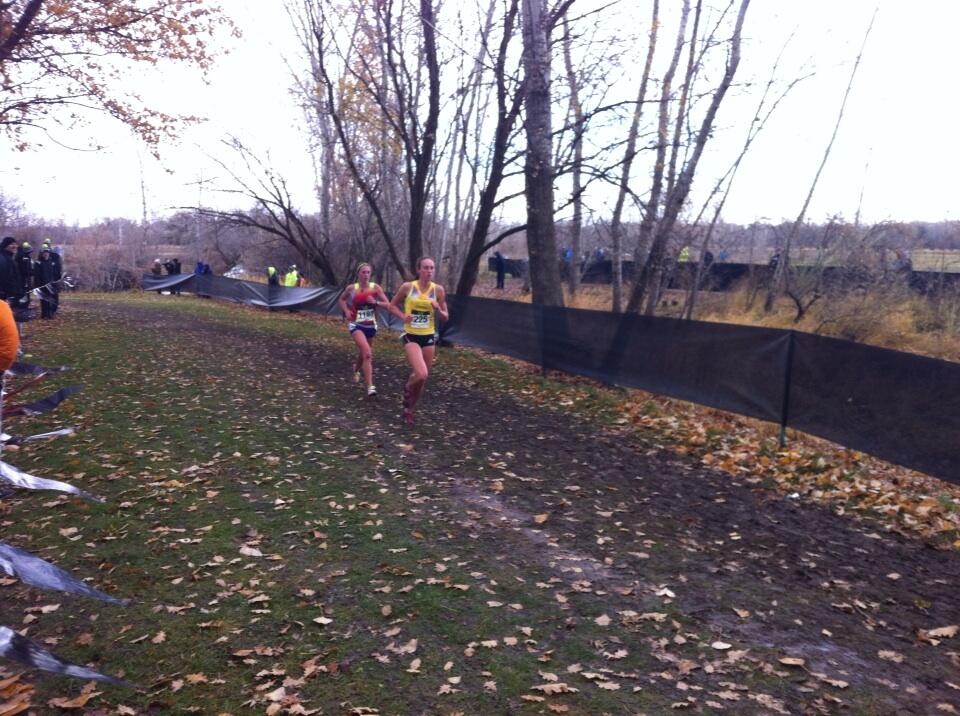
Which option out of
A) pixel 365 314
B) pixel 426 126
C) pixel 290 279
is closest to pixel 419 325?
pixel 365 314

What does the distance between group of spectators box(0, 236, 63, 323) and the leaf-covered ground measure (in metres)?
5.66

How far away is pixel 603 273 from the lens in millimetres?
37156

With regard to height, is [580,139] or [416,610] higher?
[580,139]

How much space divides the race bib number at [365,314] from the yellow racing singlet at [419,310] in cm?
210

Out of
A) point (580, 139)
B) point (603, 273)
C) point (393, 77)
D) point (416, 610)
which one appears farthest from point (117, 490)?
point (603, 273)

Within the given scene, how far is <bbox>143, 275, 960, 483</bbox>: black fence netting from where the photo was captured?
7754 millimetres

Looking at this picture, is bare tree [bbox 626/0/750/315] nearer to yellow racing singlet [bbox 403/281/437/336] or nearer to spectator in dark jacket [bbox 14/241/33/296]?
yellow racing singlet [bbox 403/281/437/336]

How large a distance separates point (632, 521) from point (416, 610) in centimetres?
244

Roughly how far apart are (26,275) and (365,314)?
12745mm

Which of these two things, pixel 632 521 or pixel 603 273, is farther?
pixel 603 273

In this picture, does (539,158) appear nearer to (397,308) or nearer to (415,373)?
(397,308)

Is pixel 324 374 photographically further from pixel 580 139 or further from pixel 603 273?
pixel 603 273

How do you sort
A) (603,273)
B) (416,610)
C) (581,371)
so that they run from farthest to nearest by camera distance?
(603,273)
(581,371)
(416,610)

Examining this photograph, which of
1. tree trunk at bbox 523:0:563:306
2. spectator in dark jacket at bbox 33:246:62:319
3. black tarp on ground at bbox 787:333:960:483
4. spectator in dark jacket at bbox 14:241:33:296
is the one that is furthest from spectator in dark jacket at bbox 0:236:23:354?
black tarp on ground at bbox 787:333:960:483
